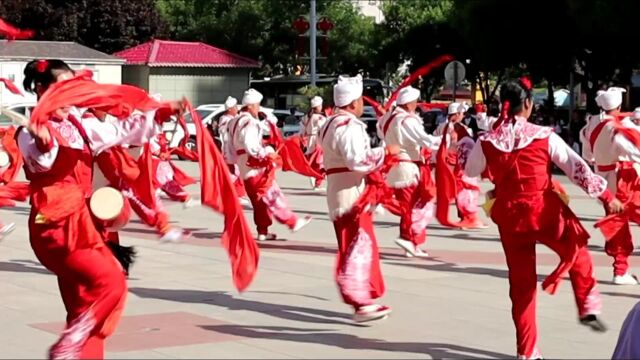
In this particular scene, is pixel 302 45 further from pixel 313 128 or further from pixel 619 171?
pixel 619 171

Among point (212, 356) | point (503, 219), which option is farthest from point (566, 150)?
point (212, 356)

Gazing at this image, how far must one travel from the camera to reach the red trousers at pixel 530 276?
291 inches

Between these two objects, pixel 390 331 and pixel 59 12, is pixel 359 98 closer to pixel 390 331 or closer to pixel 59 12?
pixel 390 331

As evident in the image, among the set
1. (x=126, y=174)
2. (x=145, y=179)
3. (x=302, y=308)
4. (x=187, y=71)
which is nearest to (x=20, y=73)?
(x=187, y=71)

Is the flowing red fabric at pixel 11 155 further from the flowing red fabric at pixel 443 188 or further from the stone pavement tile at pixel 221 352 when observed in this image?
the stone pavement tile at pixel 221 352

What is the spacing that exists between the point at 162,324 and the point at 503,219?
258cm

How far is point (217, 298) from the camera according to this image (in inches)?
391

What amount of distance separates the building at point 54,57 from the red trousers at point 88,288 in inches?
1185

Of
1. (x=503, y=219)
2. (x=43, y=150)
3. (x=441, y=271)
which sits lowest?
(x=441, y=271)

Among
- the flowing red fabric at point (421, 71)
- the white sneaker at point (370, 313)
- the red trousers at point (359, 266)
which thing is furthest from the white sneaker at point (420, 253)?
the white sneaker at point (370, 313)

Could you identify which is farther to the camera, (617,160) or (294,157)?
Result: (294,157)

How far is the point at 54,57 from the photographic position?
38.9m

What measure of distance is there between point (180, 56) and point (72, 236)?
1516 inches

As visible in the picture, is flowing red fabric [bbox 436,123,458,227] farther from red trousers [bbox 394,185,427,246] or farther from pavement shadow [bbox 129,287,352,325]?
red trousers [bbox 394,185,427,246]
